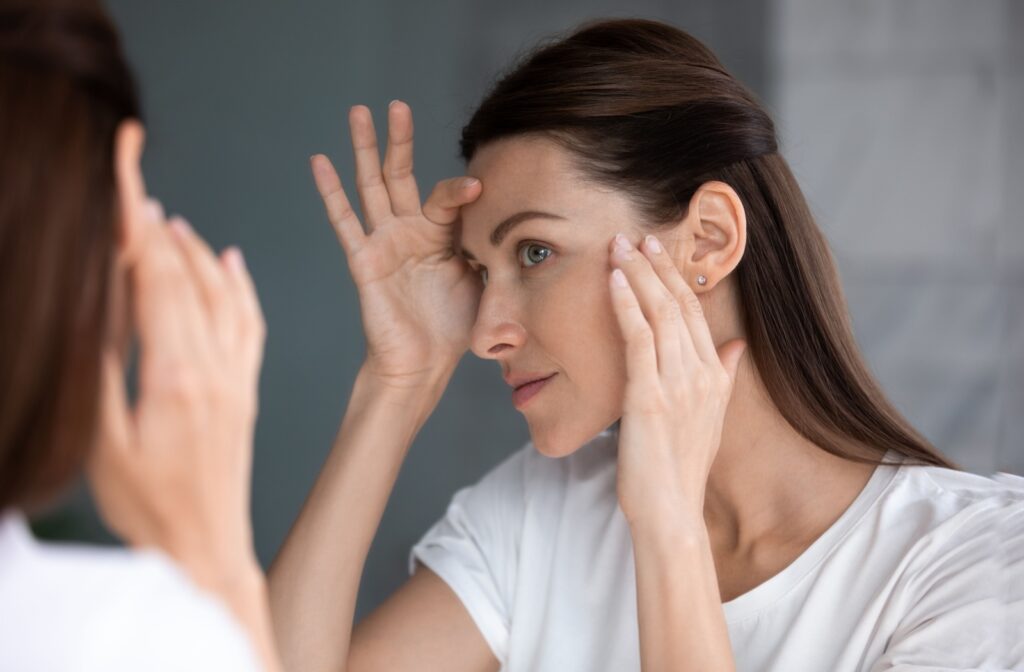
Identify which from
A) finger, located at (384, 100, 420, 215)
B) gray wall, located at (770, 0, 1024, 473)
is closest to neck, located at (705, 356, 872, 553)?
finger, located at (384, 100, 420, 215)

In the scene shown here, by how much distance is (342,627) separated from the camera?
1.47 metres

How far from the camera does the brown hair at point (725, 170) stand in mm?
1430

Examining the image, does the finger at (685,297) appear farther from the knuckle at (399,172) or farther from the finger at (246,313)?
the finger at (246,313)

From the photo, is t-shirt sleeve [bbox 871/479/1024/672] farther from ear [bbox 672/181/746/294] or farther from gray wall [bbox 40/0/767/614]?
gray wall [bbox 40/0/767/614]

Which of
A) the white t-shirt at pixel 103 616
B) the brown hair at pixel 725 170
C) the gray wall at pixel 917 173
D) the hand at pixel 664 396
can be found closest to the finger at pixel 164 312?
the white t-shirt at pixel 103 616

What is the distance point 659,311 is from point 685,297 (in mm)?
52

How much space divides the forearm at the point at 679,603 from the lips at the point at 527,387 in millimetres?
318

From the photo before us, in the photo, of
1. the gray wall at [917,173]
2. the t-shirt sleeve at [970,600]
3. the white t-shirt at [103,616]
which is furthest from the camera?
the gray wall at [917,173]

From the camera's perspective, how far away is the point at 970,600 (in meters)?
1.21

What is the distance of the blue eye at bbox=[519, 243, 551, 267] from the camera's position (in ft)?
4.78

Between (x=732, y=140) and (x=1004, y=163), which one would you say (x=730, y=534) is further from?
(x=1004, y=163)

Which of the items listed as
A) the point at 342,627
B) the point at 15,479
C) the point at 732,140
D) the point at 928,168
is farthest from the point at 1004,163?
the point at 15,479

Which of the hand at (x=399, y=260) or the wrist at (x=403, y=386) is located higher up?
the hand at (x=399, y=260)

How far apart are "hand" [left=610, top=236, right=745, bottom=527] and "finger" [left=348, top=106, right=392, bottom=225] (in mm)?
458
